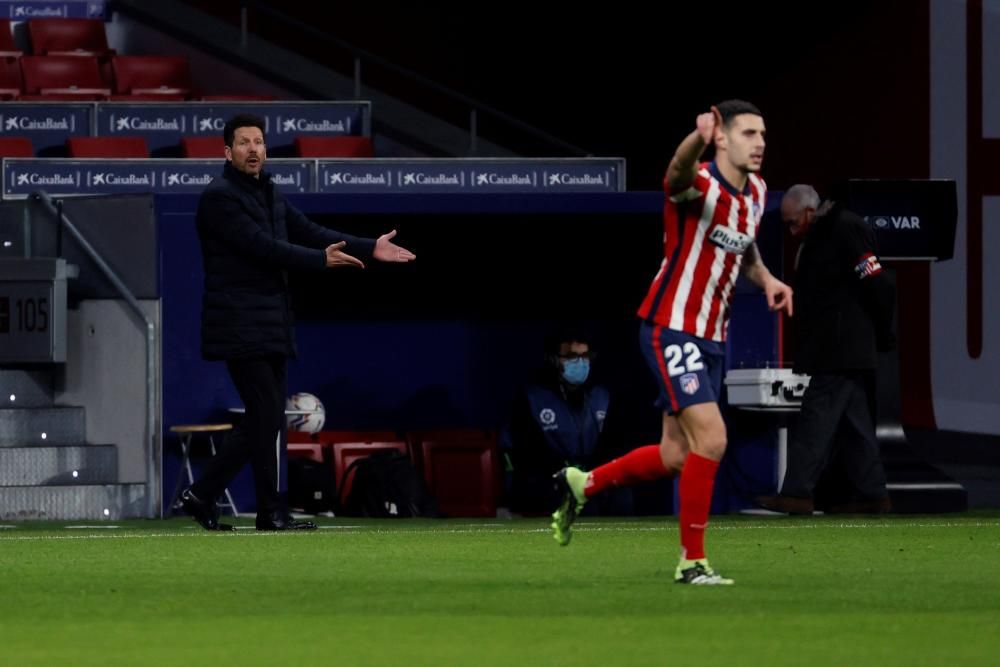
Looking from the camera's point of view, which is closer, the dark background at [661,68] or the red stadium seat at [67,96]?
the dark background at [661,68]

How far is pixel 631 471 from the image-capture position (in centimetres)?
800

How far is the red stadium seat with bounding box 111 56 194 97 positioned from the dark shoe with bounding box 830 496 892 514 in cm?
1039

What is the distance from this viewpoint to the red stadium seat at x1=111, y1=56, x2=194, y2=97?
20.8m

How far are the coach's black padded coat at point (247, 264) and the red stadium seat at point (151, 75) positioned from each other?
34.5 ft

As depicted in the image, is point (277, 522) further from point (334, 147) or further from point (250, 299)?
point (334, 147)

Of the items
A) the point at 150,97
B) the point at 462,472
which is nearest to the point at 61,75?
the point at 150,97

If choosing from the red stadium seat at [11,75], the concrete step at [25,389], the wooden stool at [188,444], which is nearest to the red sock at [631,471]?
the wooden stool at [188,444]

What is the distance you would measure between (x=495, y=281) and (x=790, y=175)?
18.1ft

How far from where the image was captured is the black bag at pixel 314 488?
1308 centimetres

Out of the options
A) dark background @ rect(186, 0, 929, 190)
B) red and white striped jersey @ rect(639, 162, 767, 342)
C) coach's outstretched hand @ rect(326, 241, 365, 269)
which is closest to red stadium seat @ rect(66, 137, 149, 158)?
dark background @ rect(186, 0, 929, 190)

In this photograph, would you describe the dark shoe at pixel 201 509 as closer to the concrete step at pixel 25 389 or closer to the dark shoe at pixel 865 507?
the concrete step at pixel 25 389

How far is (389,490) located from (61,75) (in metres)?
9.59

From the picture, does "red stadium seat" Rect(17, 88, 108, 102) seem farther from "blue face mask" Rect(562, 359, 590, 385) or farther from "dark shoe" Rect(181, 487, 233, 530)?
"dark shoe" Rect(181, 487, 233, 530)

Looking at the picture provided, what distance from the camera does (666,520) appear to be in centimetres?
1192
